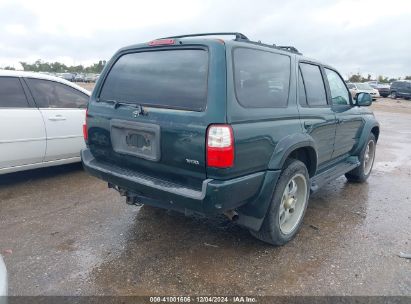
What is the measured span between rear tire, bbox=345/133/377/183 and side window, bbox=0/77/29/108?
4914 mm

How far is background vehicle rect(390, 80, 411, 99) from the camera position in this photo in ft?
111

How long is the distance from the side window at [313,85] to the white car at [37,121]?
3.40 meters

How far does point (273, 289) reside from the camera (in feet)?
8.96

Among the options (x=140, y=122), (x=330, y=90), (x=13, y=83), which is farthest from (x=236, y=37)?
(x=13, y=83)

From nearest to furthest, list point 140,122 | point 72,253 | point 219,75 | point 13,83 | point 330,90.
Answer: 1. point 219,75
2. point 140,122
3. point 72,253
4. point 330,90
5. point 13,83

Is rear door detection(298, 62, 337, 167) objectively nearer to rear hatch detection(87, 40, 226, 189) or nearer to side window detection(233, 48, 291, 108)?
side window detection(233, 48, 291, 108)

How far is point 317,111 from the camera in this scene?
12.3 feet

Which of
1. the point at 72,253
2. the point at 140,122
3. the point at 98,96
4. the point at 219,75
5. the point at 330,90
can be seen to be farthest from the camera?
the point at 330,90

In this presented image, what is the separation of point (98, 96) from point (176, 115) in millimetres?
1203

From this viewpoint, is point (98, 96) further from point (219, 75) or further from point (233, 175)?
point (233, 175)

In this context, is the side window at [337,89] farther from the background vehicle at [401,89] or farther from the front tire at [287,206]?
the background vehicle at [401,89]

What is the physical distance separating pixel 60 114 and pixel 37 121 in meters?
0.38

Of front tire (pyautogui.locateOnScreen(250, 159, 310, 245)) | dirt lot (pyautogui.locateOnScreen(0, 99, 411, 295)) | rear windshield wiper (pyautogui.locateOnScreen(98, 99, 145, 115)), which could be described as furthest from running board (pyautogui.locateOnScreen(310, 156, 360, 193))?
rear windshield wiper (pyautogui.locateOnScreen(98, 99, 145, 115))

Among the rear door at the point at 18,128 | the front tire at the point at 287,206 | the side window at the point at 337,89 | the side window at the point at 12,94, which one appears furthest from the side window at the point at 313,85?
the side window at the point at 12,94
